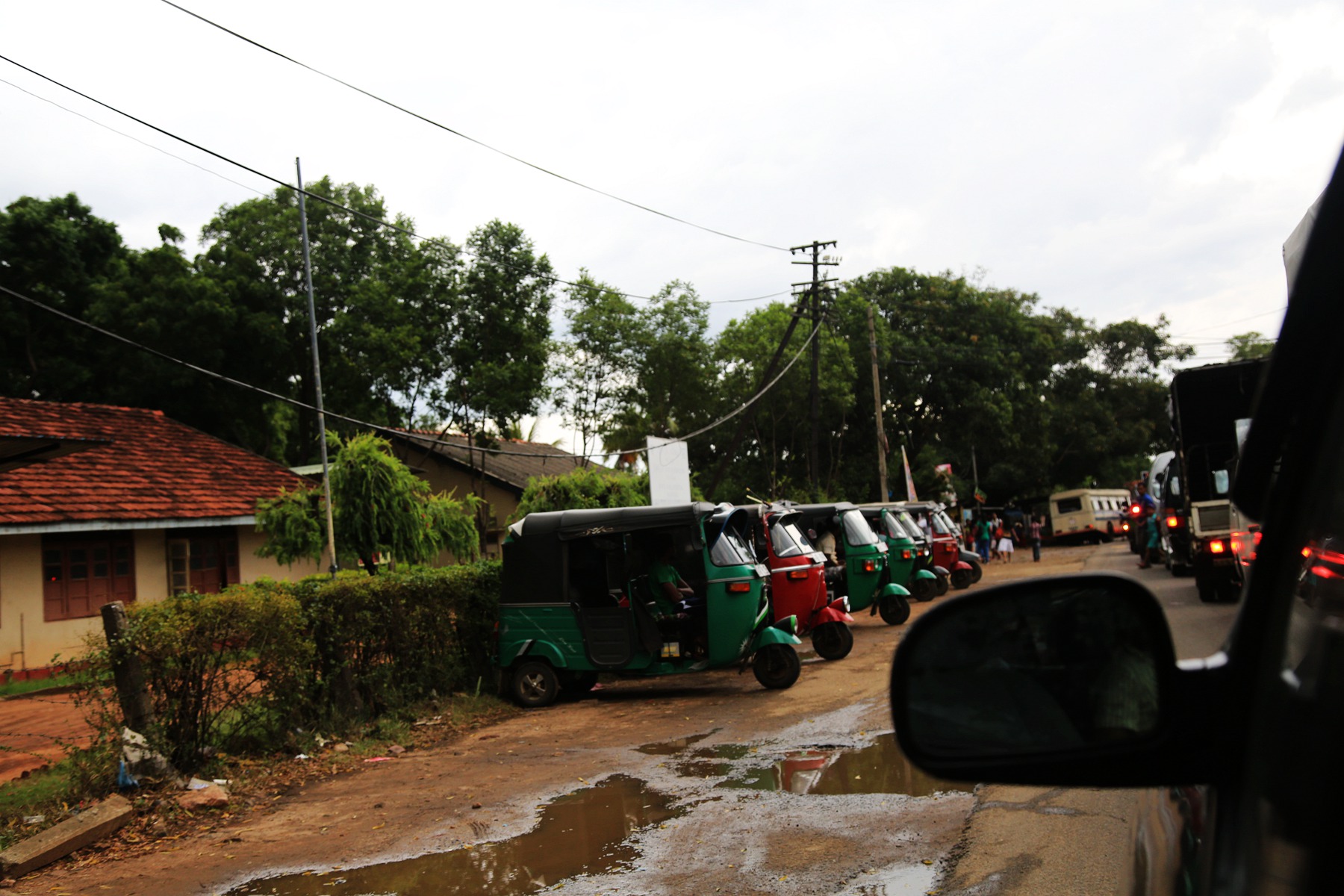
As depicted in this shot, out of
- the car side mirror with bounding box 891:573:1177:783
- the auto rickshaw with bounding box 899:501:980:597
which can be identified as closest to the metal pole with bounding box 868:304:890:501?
the auto rickshaw with bounding box 899:501:980:597

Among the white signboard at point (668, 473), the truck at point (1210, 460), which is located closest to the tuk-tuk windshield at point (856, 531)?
the white signboard at point (668, 473)

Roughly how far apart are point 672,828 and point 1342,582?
6066 millimetres

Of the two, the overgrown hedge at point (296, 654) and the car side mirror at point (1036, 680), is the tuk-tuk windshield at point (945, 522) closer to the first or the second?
the overgrown hedge at point (296, 654)

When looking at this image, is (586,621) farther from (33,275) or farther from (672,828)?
(33,275)

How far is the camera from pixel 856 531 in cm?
1762

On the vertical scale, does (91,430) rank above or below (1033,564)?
above

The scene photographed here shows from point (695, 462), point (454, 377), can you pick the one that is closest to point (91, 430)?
point (454, 377)

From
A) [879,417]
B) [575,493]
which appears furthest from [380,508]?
[879,417]

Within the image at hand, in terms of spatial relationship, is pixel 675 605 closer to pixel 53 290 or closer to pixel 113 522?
pixel 113 522

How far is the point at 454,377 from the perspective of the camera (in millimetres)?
28609

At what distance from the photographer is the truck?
15023mm

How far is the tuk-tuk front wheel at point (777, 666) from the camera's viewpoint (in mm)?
11586

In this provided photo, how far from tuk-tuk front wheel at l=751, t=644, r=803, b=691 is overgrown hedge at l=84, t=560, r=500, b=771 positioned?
11.4 feet

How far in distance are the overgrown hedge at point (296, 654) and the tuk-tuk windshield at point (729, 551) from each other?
10.0ft
